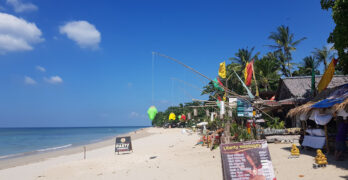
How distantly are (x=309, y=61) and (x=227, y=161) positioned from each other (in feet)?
124

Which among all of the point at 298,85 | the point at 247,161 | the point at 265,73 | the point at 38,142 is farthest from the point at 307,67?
the point at 38,142

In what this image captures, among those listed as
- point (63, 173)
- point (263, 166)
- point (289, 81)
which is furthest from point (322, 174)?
point (289, 81)

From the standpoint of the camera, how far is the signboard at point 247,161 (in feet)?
16.6

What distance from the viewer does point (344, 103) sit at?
778 cm

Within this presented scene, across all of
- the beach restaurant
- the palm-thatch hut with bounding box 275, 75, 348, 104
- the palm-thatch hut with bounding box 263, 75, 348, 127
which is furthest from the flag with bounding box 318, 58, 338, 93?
the palm-thatch hut with bounding box 275, 75, 348, 104

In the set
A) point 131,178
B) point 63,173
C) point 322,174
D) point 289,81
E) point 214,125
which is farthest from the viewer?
point 214,125

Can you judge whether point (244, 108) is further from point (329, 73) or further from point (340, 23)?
point (340, 23)

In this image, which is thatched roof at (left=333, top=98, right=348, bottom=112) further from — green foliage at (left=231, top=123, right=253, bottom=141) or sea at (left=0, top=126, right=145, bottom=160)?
sea at (left=0, top=126, right=145, bottom=160)

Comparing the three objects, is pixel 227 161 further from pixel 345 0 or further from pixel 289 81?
pixel 289 81

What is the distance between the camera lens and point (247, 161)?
5164 mm

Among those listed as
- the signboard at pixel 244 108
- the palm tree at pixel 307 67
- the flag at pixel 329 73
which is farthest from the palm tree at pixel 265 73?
the signboard at pixel 244 108

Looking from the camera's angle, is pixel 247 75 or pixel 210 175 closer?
pixel 210 175

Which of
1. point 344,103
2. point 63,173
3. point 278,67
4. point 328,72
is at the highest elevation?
point 278,67

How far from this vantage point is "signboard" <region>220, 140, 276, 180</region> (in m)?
5.07
